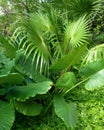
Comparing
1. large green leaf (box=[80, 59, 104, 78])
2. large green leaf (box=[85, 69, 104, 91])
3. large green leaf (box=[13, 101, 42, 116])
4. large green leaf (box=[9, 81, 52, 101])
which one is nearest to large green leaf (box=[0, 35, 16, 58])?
large green leaf (box=[9, 81, 52, 101])

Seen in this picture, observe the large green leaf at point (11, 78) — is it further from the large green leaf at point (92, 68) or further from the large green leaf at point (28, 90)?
the large green leaf at point (92, 68)

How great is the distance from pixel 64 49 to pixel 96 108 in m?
1.11

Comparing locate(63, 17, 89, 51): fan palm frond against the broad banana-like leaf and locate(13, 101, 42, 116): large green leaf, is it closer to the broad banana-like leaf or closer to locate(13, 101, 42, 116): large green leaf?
the broad banana-like leaf

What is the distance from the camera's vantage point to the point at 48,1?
23.5 ft

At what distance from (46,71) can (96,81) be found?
42.3 inches

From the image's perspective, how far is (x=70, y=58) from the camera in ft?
14.6

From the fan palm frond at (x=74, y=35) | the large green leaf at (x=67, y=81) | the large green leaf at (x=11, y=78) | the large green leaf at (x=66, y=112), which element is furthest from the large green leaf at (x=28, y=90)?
the fan palm frond at (x=74, y=35)

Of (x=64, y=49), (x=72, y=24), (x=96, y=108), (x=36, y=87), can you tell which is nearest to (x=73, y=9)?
(x=72, y=24)

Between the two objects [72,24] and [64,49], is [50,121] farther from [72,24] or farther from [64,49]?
[72,24]

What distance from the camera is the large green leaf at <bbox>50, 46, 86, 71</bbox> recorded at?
439 centimetres

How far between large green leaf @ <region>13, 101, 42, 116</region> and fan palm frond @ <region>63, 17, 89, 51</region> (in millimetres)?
1294

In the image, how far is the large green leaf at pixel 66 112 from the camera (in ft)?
13.7

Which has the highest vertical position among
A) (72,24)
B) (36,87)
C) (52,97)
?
(72,24)

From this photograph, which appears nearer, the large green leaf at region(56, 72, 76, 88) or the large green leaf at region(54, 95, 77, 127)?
the large green leaf at region(54, 95, 77, 127)
